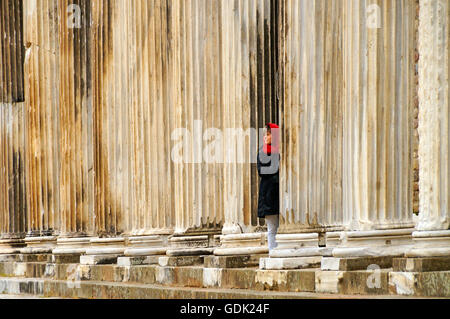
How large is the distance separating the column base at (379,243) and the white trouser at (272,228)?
3122mm

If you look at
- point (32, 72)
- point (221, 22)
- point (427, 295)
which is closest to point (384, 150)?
point (427, 295)

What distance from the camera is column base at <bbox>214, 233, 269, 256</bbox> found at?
55.1 feet

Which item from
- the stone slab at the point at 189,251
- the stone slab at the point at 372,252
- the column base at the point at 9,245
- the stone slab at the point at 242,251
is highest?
the stone slab at the point at 372,252

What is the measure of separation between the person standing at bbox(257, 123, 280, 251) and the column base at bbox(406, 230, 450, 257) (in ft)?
14.6

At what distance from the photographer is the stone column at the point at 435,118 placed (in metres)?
12.0

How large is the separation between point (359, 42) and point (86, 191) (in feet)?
37.2

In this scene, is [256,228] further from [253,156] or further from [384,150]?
[384,150]

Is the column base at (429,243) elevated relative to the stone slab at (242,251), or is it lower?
elevated

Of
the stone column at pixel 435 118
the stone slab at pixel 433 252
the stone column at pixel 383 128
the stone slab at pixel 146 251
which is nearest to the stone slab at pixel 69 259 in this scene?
the stone slab at pixel 146 251

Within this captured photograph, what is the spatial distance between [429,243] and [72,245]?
1288cm

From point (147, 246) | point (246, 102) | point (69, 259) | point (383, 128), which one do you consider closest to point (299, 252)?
point (383, 128)

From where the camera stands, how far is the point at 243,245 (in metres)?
17.0

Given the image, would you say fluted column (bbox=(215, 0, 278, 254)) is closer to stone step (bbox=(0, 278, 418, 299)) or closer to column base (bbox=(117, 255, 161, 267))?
stone step (bbox=(0, 278, 418, 299))

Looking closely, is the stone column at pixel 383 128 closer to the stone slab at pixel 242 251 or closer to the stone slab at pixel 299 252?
the stone slab at pixel 299 252
